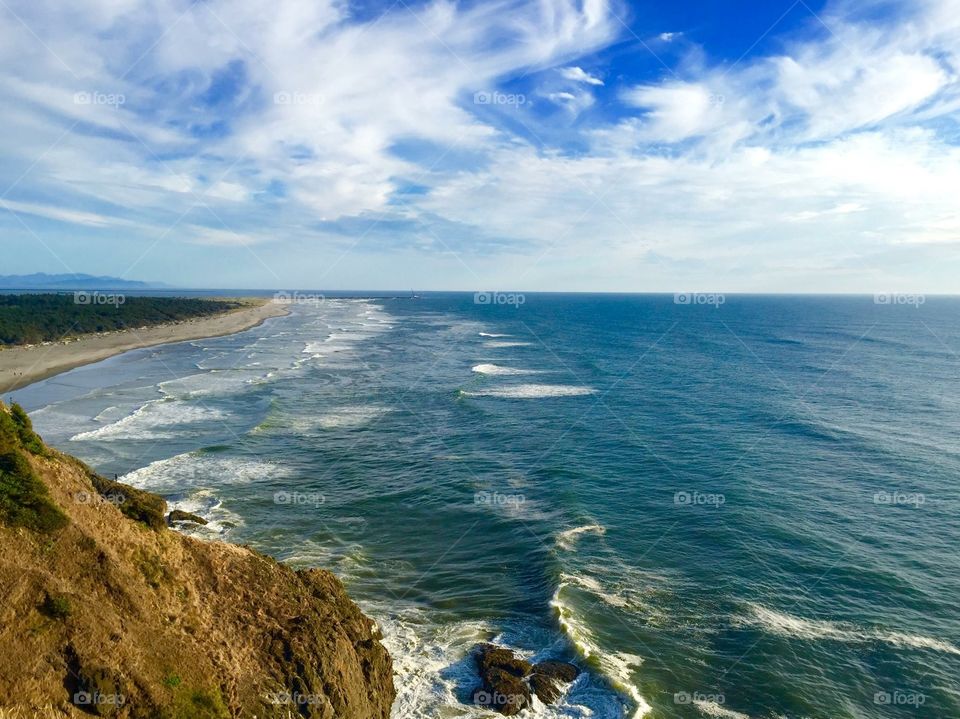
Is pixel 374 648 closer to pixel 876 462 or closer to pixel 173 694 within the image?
pixel 173 694

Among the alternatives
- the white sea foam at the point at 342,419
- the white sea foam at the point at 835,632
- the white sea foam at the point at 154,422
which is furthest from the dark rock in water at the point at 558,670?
the white sea foam at the point at 154,422

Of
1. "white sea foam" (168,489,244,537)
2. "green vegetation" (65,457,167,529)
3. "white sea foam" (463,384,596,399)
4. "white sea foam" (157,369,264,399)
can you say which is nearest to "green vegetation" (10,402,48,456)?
"green vegetation" (65,457,167,529)

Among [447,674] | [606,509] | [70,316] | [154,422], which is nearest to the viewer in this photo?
[447,674]

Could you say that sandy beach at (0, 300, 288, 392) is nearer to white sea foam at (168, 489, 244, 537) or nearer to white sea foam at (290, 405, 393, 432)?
white sea foam at (290, 405, 393, 432)

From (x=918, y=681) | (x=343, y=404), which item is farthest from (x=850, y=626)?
(x=343, y=404)

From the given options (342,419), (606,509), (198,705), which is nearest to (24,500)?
(198,705)

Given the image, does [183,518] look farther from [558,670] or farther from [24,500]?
[558,670]

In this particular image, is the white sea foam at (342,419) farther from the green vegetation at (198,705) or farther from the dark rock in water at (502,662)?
the green vegetation at (198,705)
